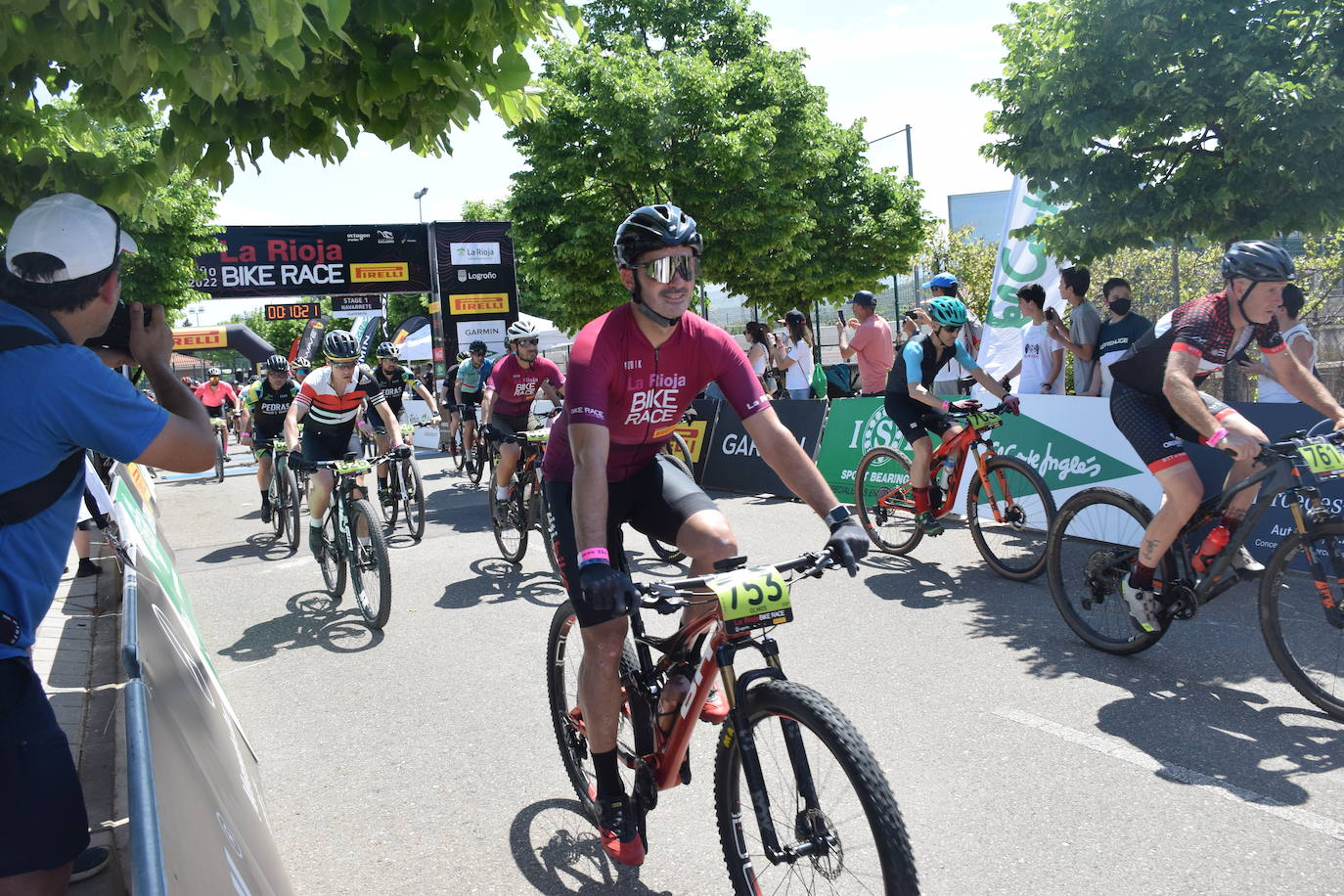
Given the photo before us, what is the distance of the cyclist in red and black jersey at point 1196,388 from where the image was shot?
471cm

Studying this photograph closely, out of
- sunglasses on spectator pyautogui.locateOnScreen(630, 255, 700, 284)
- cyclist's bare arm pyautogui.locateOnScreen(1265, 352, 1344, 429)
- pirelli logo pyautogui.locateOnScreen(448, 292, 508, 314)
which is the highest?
pirelli logo pyautogui.locateOnScreen(448, 292, 508, 314)

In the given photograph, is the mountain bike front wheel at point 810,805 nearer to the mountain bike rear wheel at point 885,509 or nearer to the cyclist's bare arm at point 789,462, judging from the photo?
the cyclist's bare arm at point 789,462

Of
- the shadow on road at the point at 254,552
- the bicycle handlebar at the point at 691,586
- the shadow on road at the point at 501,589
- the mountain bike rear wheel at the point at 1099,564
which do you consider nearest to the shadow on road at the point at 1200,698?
the mountain bike rear wheel at the point at 1099,564

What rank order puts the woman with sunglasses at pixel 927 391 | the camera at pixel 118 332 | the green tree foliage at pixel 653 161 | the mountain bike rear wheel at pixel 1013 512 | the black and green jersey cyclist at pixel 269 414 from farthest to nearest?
the green tree foliage at pixel 653 161 < the black and green jersey cyclist at pixel 269 414 < the woman with sunglasses at pixel 927 391 < the mountain bike rear wheel at pixel 1013 512 < the camera at pixel 118 332

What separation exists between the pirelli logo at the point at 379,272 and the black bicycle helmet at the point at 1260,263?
1141 inches

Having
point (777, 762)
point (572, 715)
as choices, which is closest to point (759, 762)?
point (777, 762)

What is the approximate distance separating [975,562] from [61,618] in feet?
21.4

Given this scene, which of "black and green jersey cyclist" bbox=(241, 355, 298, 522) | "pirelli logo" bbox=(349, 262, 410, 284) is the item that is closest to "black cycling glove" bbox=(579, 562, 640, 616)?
"black and green jersey cyclist" bbox=(241, 355, 298, 522)

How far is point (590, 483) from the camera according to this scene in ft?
10.6

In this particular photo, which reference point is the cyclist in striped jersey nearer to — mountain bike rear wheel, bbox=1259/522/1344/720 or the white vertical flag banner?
mountain bike rear wheel, bbox=1259/522/1344/720

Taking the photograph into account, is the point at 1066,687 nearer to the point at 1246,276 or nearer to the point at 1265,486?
the point at 1265,486

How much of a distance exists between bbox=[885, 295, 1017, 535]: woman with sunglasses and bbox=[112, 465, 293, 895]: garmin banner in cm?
527

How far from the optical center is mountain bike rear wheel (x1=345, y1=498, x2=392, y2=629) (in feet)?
22.7

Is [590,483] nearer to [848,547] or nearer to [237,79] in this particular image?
[848,547]
